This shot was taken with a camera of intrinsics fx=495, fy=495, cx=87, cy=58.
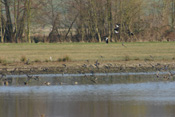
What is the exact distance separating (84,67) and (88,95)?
9239mm

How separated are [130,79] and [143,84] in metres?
1.84

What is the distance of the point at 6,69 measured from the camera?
25.6m

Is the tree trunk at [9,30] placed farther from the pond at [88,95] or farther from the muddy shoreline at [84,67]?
the pond at [88,95]

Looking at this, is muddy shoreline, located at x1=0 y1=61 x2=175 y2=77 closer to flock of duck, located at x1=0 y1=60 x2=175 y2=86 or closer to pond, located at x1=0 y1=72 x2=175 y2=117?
flock of duck, located at x1=0 y1=60 x2=175 y2=86

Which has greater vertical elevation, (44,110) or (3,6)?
(3,6)

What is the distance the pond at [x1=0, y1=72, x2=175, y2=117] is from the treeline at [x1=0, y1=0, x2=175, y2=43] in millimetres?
25436

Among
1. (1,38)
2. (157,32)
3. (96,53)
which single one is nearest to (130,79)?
(96,53)

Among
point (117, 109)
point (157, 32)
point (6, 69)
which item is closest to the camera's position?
point (117, 109)

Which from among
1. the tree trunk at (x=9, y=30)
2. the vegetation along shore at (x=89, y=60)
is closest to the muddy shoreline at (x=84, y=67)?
the vegetation along shore at (x=89, y=60)

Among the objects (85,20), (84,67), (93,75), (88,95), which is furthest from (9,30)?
(88,95)

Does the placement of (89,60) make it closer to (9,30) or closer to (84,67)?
(84,67)

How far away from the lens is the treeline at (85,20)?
48.7 meters

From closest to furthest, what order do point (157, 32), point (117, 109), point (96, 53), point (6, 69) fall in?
point (117, 109) < point (6, 69) < point (96, 53) < point (157, 32)

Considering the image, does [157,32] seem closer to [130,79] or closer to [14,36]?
[14,36]
